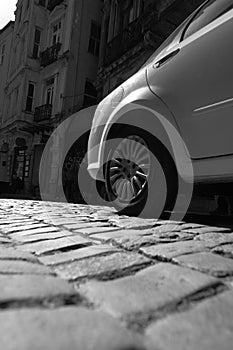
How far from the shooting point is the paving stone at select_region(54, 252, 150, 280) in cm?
124

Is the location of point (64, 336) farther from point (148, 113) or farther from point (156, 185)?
point (148, 113)

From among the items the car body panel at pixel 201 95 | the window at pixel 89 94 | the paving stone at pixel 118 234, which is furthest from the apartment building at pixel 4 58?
the paving stone at pixel 118 234

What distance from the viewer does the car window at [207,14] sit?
267cm

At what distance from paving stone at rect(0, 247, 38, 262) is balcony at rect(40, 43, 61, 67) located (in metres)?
17.5

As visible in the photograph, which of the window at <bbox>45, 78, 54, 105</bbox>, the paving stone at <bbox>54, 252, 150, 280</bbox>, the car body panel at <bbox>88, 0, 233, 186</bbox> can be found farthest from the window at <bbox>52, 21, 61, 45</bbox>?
the paving stone at <bbox>54, 252, 150, 280</bbox>

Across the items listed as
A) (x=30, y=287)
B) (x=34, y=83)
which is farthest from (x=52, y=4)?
(x=30, y=287)

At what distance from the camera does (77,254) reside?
5.12 ft

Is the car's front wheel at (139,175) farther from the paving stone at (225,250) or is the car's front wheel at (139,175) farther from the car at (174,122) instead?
the paving stone at (225,250)

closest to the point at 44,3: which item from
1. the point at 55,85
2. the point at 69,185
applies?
the point at 55,85

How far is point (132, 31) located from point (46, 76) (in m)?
7.16

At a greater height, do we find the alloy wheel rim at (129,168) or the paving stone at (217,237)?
the alloy wheel rim at (129,168)

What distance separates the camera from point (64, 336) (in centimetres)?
74

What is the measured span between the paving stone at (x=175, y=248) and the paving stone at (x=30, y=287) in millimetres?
592

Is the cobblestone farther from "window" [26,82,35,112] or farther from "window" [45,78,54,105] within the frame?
"window" [26,82,35,112]
